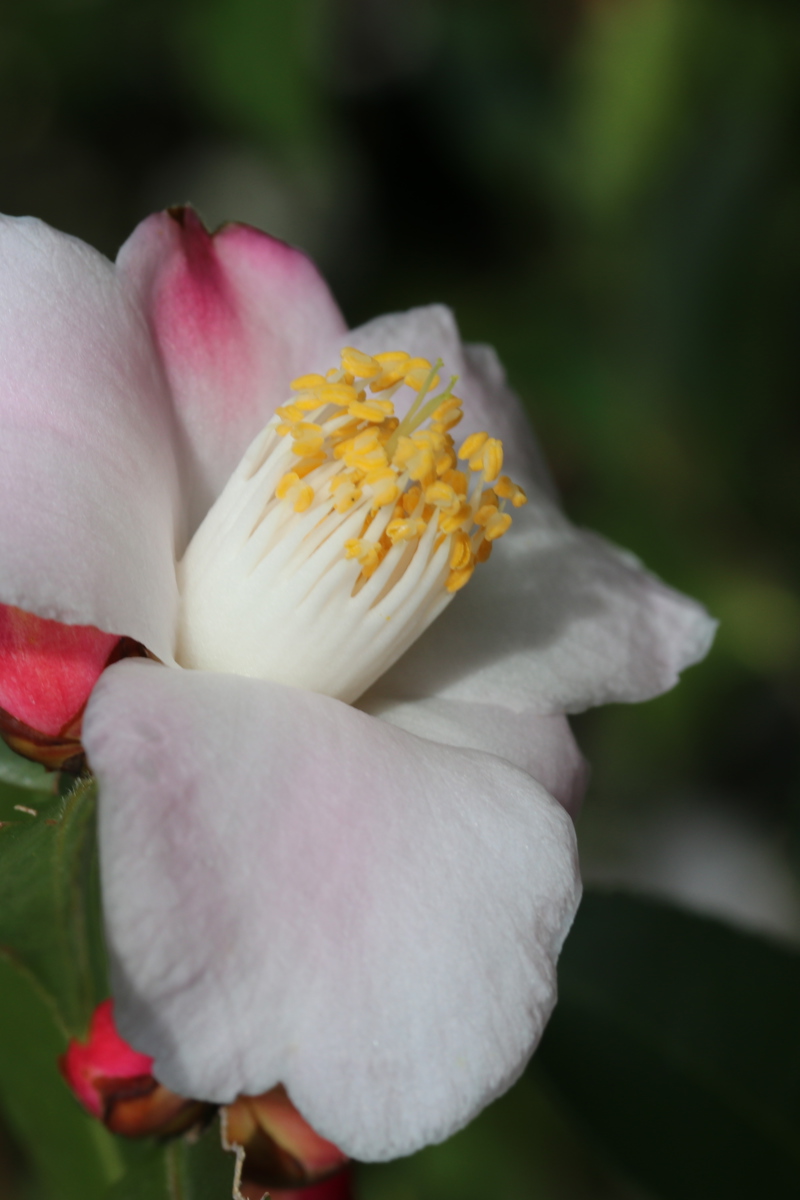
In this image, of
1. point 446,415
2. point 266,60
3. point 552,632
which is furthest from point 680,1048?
point 266,60

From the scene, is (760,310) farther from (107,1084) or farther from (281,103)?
(107,1084)

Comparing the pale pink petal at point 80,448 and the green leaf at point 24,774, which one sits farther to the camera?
the green leaf at point 24,774

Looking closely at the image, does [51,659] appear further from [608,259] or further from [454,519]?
[608,259]

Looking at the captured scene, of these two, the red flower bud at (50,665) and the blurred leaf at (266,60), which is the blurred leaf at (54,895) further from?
the blurred leaf at (266,60)

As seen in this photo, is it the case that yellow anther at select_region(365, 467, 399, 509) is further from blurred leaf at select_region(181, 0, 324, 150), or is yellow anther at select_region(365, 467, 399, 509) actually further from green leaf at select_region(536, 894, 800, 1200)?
blurred leaf at select_region(181, 0, 324, 150)

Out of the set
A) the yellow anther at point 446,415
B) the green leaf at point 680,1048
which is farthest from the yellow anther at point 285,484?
the green leaf at point 680,1048

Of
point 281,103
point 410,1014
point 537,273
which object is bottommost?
point 537,273

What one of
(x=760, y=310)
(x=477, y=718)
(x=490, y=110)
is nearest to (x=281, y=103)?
(x=490, y=110)
